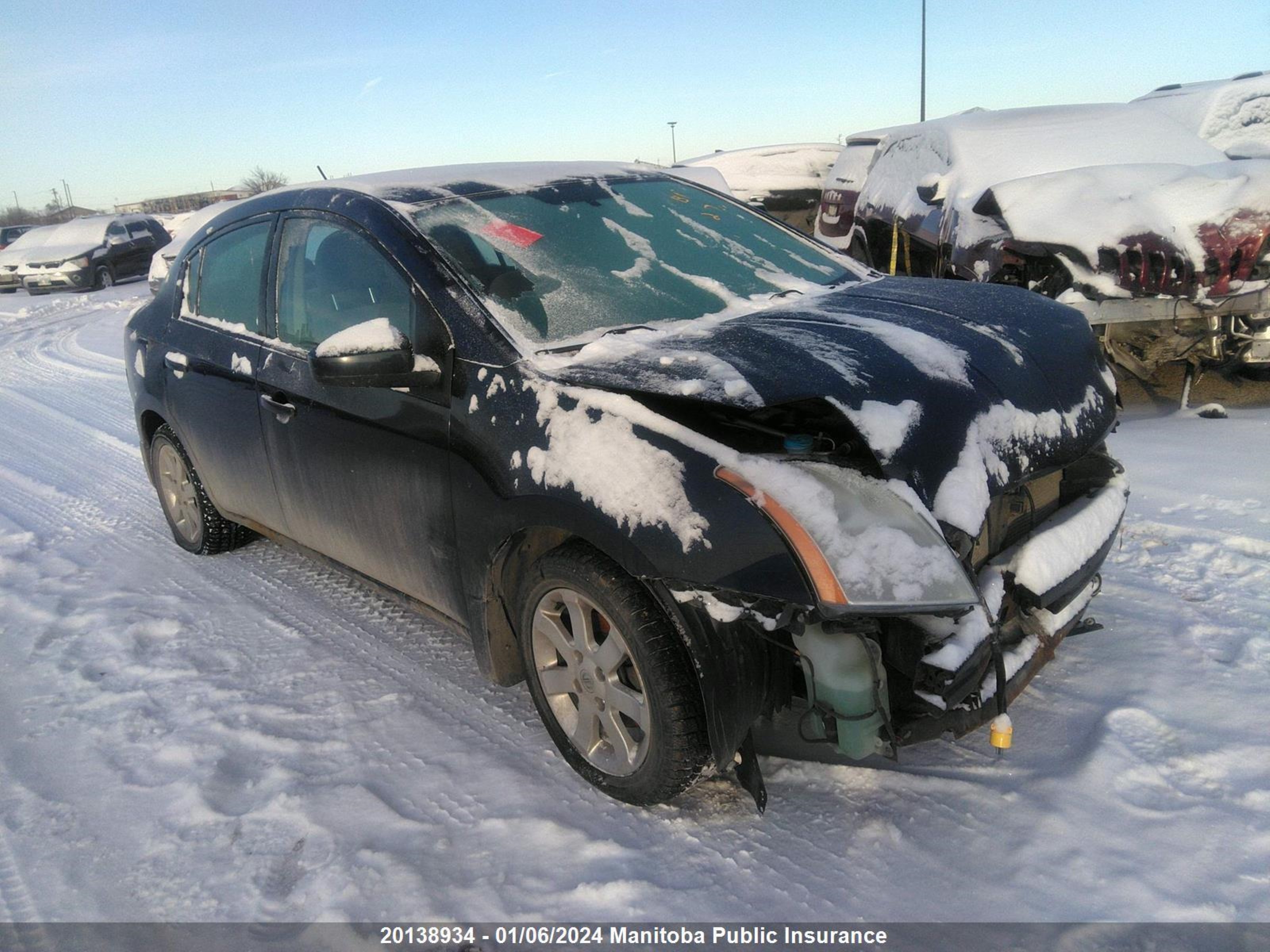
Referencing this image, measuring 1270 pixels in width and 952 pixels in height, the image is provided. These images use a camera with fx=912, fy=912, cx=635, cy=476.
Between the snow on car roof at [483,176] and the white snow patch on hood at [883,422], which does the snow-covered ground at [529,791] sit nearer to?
the white snow patch on hood at [883,422]

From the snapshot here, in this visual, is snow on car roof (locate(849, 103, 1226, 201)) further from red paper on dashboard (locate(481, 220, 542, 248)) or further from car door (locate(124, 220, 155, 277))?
car door (locate(124, 220, 155, 277))

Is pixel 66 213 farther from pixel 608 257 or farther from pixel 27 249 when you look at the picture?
pixel 608 257

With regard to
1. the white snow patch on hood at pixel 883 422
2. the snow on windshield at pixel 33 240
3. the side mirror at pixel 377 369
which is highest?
the snow on windshield at pixel 33 240

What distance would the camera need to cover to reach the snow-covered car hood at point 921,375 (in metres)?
2.11

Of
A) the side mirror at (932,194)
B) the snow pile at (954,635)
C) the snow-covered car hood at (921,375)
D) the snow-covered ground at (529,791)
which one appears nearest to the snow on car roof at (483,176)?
the snow-covered car hood at (921,375)

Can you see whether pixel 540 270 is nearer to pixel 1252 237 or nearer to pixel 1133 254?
pixel 1133 254

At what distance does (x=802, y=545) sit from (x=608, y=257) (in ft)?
4.79

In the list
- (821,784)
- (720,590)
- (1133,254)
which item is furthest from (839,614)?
(1133,254)

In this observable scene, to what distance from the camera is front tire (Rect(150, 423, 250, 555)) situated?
14.4 ft

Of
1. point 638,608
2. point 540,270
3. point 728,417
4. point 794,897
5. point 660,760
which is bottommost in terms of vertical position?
point 794,897

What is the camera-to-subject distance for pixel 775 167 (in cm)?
1164

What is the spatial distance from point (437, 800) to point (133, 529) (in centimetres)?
330

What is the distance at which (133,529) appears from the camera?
4.97 m

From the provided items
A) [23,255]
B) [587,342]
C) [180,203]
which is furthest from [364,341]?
[180,203]
